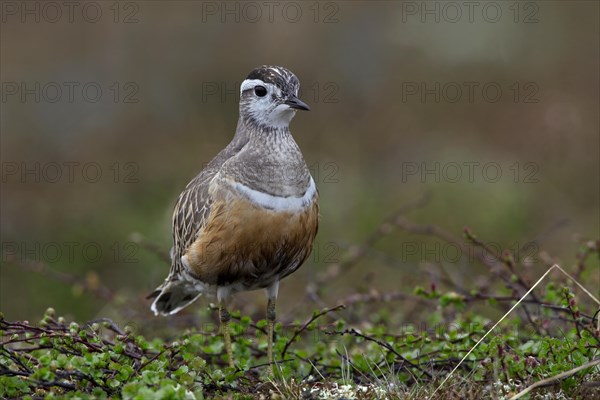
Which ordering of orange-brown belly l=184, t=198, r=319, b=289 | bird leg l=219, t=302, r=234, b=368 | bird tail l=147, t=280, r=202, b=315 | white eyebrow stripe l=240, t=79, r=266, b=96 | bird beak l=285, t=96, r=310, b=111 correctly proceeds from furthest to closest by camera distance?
bird tail l=147, t=280, r=202, b=315 → white eyebrow stripe l=240, t=79, r=266, b=96 → bird beak l=285, t=96, r=310, b=111 → bird leg l=219, t=302, r=234, b=368 → orange-brown belly l=184, t=198, r=319, b=289

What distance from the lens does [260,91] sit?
638cm

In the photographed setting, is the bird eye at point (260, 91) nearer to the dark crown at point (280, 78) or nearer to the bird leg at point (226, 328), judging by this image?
the dark crown at point (280, 78)

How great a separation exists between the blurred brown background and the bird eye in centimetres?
533

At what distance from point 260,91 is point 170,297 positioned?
1911 mm

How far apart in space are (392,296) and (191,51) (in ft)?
29.6

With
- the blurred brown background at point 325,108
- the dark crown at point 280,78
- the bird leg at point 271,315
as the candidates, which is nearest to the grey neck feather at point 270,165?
the dark crown at point 280,78

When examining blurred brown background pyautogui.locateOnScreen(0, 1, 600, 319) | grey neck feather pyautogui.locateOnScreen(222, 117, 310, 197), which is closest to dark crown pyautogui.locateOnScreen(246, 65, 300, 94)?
grey neck feather pyautogui.locateOnScreen(222, 117, 310, 197)

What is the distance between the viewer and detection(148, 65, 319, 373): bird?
5945 mm

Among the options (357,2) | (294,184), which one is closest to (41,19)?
(357,2)

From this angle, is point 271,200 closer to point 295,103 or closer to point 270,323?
point 295,103

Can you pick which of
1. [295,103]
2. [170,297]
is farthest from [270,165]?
[170,297]

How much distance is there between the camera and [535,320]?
6.04 metres

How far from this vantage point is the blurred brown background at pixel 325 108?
1224 centimetres

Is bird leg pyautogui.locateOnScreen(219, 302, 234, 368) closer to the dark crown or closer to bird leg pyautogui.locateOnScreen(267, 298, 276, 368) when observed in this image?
bird leg pyautogui.locateOnScreen(267, 298, 276, 368)
